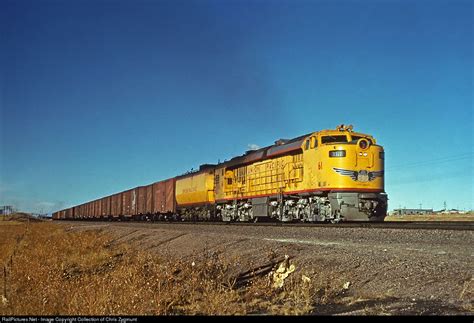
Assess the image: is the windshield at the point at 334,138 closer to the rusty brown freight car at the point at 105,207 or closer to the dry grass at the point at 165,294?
the dry grass at the point at 165,294

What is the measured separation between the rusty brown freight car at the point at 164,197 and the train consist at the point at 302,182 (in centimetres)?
613

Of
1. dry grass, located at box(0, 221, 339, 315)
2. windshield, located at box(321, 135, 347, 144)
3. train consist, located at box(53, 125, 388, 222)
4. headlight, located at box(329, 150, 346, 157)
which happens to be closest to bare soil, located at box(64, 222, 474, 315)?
dry grass, located at box(0, 221, 339, 315)

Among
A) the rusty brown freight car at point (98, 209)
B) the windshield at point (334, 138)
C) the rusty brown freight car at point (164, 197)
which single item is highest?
the windshield at point (334, 138)

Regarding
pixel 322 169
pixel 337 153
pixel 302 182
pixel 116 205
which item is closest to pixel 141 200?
→ pixel 116 205

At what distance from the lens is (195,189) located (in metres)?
33.5

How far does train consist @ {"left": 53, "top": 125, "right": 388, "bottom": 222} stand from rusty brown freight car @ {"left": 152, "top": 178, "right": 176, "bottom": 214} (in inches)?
241

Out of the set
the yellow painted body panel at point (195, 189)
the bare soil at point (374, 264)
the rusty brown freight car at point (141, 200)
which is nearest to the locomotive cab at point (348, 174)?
the bare soil at point (374, 264)

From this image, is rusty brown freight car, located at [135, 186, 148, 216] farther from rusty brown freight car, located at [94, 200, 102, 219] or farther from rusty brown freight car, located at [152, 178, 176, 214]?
rusty brown freight car, located at [94, 200, 102, 219]

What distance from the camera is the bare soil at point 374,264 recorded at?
6246mm

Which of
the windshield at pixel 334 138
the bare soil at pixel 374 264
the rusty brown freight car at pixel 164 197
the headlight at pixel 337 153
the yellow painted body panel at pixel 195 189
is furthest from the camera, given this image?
the rusty brown freight car at pixel 164 197

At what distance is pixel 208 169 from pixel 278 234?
710 inches

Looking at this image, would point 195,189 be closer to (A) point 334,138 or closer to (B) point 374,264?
(A) point 334,138

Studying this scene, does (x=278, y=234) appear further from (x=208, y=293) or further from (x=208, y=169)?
(x=208, y=169)

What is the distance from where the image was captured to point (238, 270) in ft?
32.8
